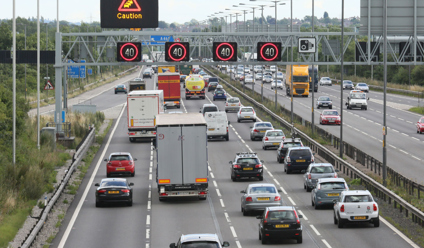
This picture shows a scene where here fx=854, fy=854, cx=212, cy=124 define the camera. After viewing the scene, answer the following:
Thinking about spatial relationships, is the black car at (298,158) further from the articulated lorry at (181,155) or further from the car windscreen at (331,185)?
the car windscreen at (331,185)

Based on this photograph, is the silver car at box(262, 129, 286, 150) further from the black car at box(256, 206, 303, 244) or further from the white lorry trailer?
the black car at box(256, 206, 303, 244)

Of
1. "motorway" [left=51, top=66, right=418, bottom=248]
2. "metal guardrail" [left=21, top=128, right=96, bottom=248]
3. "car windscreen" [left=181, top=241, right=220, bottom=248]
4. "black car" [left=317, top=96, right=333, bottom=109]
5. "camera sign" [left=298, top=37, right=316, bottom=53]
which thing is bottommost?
"motorway" [left=51, top=66, right=418, bottom=248]

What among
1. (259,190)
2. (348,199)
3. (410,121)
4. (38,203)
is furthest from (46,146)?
(410,121)

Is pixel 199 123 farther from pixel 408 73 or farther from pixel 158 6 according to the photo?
pixel 408 73

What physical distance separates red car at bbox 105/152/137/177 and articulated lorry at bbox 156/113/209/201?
361 inches

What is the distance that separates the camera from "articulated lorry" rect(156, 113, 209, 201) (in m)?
37.3

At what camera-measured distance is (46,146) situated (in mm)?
53750

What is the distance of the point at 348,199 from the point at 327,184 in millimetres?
4523

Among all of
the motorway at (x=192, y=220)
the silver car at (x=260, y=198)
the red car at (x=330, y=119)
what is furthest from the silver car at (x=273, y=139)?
the silver car at (x=260, y=198)

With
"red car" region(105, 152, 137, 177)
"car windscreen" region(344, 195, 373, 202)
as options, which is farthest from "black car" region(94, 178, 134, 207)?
"car windscreen" region(344, 195, 373, 202)

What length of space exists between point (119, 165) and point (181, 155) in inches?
389

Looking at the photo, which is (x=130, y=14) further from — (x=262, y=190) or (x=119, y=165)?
(x=262, y=190)

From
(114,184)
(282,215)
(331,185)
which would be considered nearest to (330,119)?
(331,185)

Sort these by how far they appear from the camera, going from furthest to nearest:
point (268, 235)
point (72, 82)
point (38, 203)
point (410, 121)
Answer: point (72, 82) < point (410, 121) < point (38, 203) < point (268, 235)
